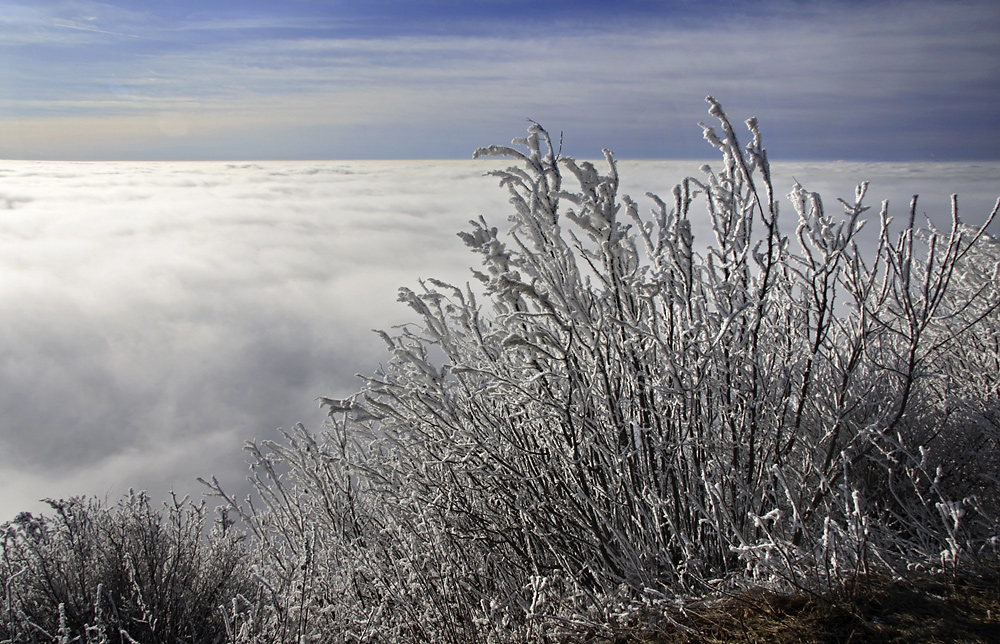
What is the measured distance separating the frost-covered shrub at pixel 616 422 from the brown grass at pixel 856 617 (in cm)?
10

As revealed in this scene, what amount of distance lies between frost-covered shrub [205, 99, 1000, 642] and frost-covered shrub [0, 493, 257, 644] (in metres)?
2.35

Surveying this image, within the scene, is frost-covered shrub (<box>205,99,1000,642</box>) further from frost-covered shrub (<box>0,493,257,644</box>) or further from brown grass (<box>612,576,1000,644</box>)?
frost-covered shrub (<box>0,493,257,644</box>)

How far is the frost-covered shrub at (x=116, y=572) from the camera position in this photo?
5.35 metres

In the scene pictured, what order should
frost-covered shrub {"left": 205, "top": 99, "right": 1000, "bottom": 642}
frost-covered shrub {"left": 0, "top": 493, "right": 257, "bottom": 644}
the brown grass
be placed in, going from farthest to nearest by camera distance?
frost-covered shrub {"left": 0, "top": 493, "right": 257, "bottom": 644}
frost-covered shrub {"left": 205, "top": 99, "right": 1000, "bottom": 642}
the brown grass

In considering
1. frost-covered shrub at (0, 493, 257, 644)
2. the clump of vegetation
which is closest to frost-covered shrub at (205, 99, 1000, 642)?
the clump of vegetation

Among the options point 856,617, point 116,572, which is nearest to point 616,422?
point 856,617

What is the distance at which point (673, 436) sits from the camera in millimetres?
3061

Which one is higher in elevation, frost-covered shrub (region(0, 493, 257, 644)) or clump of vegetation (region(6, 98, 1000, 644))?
clump of vegetation (region(6, 98, 1000, 644))

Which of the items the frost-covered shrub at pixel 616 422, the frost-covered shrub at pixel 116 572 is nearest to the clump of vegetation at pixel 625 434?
the frost-covered shrub at pixel 616 422

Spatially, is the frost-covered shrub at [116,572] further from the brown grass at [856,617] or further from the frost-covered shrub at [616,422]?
the brown grass at [856,617]

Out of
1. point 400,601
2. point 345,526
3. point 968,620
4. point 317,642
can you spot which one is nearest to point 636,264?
point 968,620

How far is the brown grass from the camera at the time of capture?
2.30 meters

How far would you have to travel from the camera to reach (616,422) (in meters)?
2.97

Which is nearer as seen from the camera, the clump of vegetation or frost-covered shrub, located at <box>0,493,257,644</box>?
the clump of vegetation
